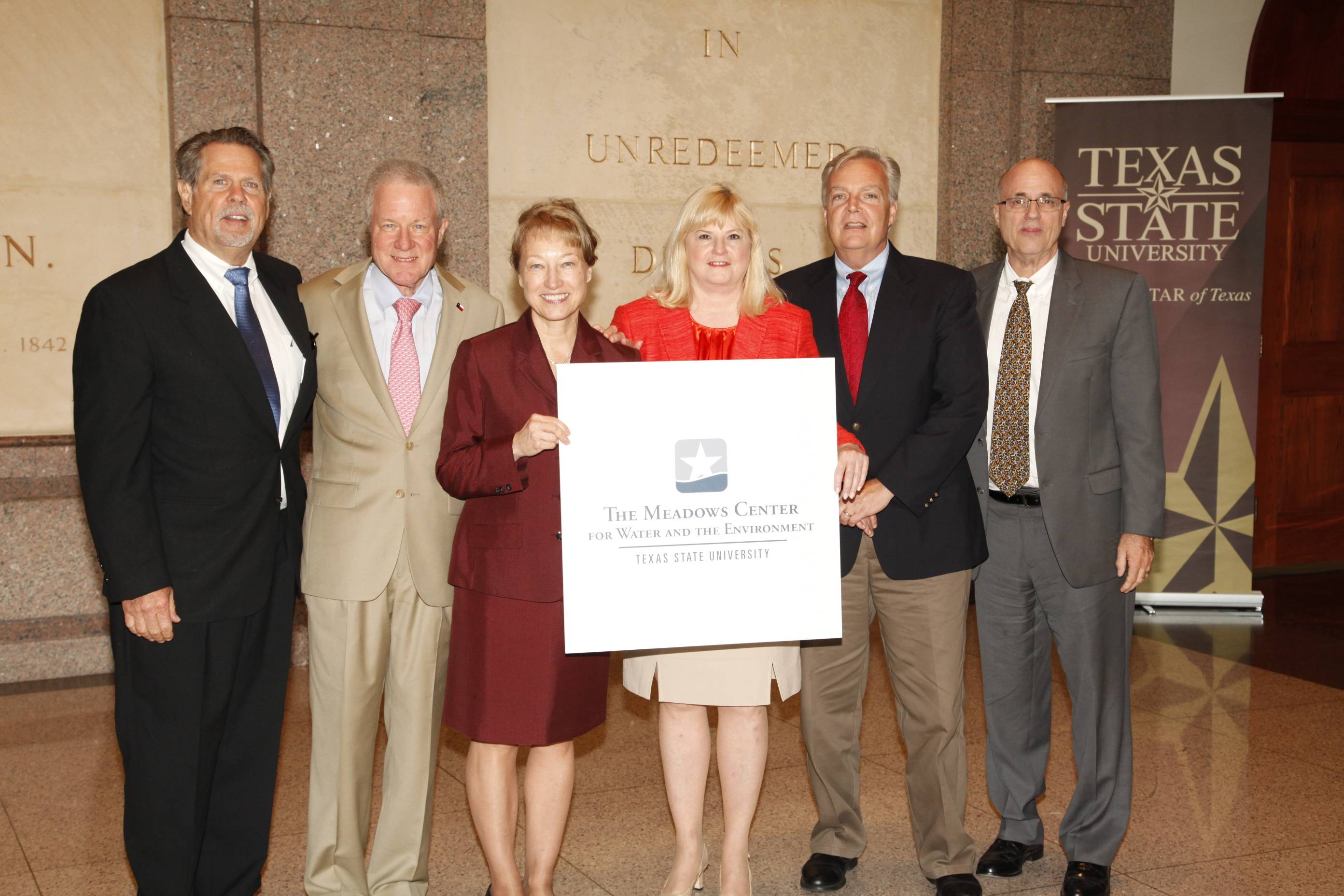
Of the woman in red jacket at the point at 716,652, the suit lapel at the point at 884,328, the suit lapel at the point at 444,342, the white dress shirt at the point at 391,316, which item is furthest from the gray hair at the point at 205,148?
the suit lapel at the point at 884,328

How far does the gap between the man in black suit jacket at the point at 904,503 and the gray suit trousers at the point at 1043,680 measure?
7.0 inches

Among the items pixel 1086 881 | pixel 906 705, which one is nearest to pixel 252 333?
pixel 906 705

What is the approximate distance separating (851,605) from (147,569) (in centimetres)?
172

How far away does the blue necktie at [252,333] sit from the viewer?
263 centimetres

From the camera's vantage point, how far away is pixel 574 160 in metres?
5.66

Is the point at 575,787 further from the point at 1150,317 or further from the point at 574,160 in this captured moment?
the point at 574,160

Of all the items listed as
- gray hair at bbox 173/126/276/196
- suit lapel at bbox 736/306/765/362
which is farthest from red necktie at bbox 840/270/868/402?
gray hair at bbox 173/126/276/196

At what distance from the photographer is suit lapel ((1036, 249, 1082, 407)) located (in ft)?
9.89

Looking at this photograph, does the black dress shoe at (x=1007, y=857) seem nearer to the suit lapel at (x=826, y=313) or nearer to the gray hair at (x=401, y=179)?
the suit lapel at (x=826, y=313)

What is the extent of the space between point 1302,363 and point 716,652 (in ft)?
20.8

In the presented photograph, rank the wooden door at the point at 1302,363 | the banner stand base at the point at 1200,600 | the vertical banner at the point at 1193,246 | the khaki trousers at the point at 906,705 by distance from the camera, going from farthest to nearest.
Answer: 1. the wooden door at the point at 1302,363
2. the banner stand base at the point at 1200,600
3. the vertical banner at the point at 1193,246
4. the khaki trousers at the point at 906,705

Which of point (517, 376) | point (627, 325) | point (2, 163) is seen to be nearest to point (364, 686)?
point (517, 376)

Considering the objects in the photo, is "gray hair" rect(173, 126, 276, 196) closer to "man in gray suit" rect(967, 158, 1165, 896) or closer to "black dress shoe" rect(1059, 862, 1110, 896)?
"man in gray suit" rect(967, 158, 1165, 896)

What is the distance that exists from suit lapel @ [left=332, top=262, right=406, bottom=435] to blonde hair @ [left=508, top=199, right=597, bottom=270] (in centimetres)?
44
